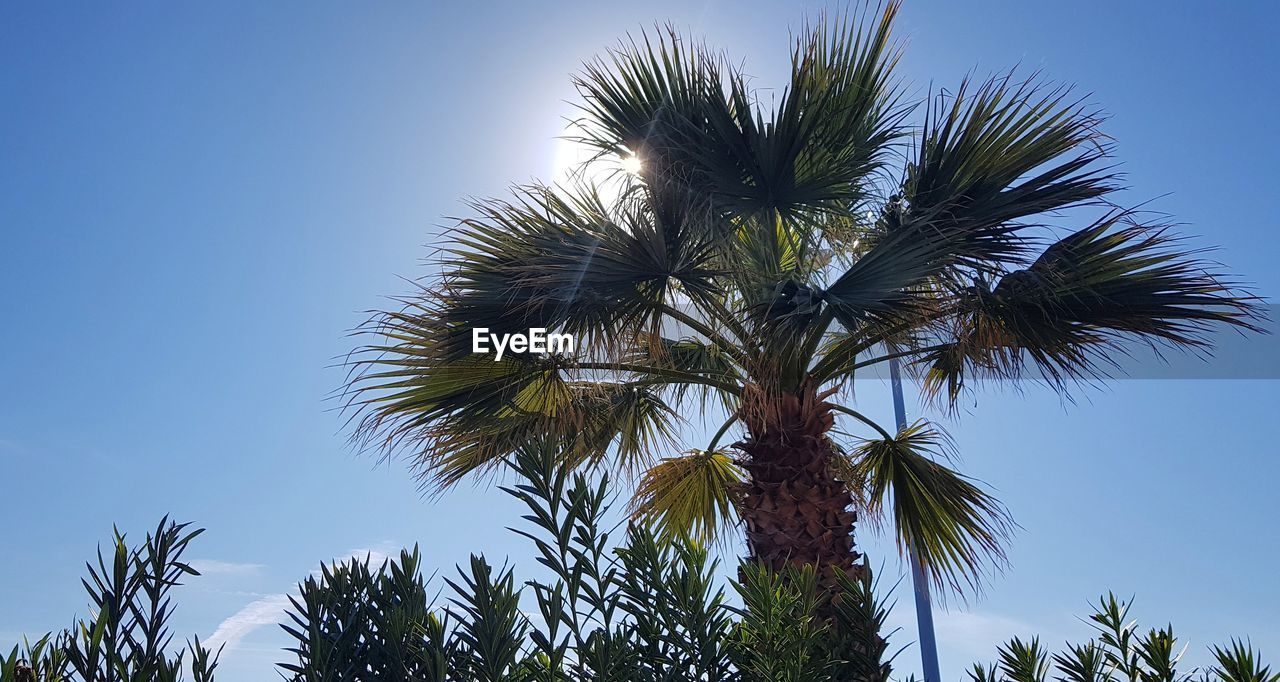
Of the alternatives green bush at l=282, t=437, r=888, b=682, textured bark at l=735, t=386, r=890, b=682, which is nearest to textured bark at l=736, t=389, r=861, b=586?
textured bark at l=735, t=386, r=890, b=682

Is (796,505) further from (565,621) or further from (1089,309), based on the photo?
(565,621)

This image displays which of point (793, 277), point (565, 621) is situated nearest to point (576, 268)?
point (793, 277)

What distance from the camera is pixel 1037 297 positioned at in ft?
14.8

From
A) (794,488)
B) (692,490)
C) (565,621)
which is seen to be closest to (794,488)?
(794,488)

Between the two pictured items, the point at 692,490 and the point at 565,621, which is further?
the point at 692,490

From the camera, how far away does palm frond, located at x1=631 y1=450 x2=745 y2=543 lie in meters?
5.91

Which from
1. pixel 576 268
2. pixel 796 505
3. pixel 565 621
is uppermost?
pixel 576 268

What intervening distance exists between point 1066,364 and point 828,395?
1.26m

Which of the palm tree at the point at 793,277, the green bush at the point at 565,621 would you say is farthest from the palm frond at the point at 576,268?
the green bush at the point at 565,621

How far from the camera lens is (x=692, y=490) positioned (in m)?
6.15

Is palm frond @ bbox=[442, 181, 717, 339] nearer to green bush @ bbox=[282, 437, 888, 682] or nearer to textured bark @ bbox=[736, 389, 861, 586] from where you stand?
textured bark @ bbox=[736, 389, 861, 586]

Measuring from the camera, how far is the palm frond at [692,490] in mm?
5906

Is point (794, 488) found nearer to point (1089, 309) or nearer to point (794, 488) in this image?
point (794, 488)

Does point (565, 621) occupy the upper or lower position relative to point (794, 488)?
lower
